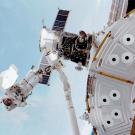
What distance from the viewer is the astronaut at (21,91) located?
15320mm

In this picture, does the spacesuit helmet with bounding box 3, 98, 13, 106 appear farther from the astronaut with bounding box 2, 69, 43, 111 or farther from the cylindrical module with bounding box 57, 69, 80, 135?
the cylindrical module with bounding box 57, 69, 80, 135

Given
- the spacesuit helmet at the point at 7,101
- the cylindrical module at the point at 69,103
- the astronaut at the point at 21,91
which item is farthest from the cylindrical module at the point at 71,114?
the spacesuit helmet at the point at 7,101

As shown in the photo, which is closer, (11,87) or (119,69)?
(119,69)

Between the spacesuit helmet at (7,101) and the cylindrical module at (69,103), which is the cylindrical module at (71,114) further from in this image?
the spacesuit helmet at (7,101)

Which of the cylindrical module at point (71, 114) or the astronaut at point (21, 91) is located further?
the astronaut at point (21, 91)

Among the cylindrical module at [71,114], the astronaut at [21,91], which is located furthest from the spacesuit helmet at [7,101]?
the cylindrical module at [71,114]

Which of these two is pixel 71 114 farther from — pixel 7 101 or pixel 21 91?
pixel 7 101

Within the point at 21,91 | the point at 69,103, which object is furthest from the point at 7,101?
the point at 69,103

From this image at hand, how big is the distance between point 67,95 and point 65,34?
259cm

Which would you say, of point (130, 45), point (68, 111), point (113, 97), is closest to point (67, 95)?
point (68, 111)

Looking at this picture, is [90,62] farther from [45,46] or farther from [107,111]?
[45,46]

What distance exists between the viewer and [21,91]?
15.7 metres

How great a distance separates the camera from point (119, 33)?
13.7 meters

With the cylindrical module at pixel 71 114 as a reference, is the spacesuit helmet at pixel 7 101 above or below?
above
